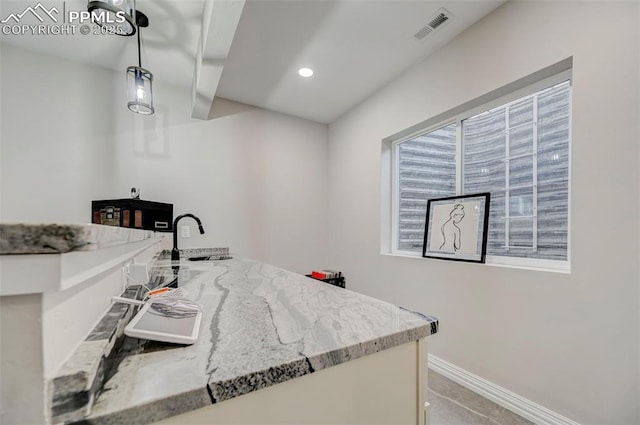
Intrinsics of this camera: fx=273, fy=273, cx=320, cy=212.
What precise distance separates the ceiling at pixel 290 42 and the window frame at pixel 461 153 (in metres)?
0.57

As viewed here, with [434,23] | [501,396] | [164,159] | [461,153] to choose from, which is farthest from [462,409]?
[164,159]

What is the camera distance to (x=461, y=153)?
86.4 inches

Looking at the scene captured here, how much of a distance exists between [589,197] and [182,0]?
8.61 ft

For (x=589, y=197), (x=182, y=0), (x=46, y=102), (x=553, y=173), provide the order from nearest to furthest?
(x=589, y=197), (x=553, y=173), (x=182, y=0), (x=46, y=102)

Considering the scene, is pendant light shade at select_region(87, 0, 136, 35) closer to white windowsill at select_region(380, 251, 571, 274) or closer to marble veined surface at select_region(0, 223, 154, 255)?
marble veined surface at select_region(0, 223, 154, 255)

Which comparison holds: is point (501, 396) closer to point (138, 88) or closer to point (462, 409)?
point (462, 409)

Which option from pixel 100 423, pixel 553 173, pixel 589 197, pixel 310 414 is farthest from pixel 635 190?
pixel 100 423

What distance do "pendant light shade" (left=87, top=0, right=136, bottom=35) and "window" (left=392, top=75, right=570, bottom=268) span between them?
86.2 inches

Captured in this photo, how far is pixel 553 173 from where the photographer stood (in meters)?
1.64

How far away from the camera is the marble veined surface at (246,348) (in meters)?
0.37

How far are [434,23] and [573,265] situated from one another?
1.78 meters

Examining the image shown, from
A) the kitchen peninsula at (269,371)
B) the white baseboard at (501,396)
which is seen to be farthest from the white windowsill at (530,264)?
the kitchen peninsula at (269,371)

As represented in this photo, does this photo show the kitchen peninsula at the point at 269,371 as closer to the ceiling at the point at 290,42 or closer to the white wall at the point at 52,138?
the ceiling at the point at 290,42

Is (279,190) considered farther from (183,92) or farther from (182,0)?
(182,0)
